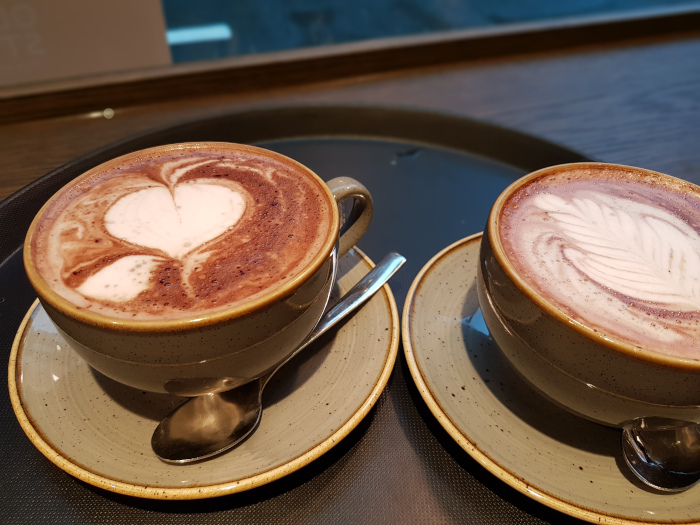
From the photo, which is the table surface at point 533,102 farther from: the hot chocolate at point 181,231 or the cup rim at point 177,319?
the cup rim at point 177,319

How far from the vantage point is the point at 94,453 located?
0.59m

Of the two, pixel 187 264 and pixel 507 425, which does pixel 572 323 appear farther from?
pixel 187 264

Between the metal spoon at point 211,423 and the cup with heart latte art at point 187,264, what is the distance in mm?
50

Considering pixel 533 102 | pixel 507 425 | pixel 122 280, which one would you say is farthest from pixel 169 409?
pixel 533 102

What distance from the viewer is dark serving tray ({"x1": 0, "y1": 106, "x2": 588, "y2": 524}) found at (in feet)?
1.92

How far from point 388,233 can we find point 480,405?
1.30 feet

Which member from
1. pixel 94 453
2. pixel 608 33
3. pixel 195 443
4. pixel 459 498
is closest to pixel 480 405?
pixel 459 498

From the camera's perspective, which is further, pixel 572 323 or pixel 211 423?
pixel 211 423

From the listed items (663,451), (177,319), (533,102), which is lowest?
(663,451)

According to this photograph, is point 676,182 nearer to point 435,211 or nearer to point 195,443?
point 435,211

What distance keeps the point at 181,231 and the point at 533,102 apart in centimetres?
116

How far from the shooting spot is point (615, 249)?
2.18 feet

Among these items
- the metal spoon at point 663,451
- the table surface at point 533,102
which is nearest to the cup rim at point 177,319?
the metal spoon at point 663,451

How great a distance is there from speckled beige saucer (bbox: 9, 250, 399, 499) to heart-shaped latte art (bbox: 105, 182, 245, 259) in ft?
0.64
